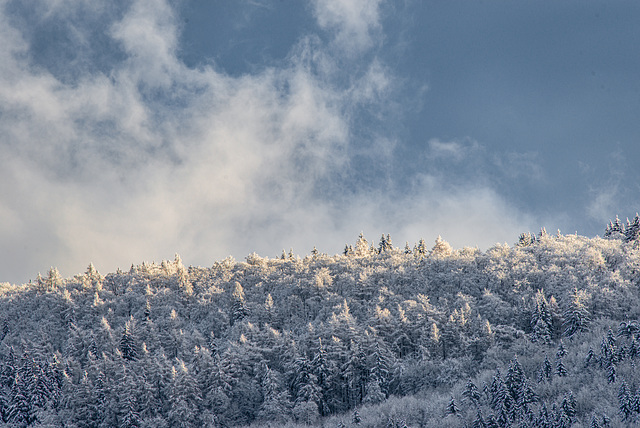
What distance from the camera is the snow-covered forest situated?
2830 inches

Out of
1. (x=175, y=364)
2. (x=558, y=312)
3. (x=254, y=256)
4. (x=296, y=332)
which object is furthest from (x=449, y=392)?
(x=254, y=256)

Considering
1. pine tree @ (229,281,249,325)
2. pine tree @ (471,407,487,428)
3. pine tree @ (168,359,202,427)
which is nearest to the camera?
pine tree @ (471,407,487,428)

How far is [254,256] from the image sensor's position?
500 feet

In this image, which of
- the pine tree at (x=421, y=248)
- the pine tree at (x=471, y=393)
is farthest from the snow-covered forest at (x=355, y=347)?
the pine tree at (x=421, y=248)

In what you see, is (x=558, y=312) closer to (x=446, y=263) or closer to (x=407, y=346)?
(x=407, y=346)

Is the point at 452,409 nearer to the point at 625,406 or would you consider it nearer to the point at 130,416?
the point at 625,406

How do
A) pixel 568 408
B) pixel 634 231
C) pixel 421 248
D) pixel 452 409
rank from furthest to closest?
pixel 421 248, pixel 634 231, pixel 452 409, pixel 568 408

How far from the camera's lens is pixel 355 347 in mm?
88812

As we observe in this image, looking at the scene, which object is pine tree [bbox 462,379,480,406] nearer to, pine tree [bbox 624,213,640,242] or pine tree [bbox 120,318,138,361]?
pine tree [bbox 120,318,138,361]

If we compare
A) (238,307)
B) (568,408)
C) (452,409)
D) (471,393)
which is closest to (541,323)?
(471,393)

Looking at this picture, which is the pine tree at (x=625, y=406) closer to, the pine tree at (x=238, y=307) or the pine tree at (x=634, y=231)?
the pine tree at (x=238, y=307)

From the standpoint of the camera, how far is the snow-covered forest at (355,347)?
71875 mm

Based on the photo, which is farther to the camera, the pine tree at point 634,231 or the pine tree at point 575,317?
the pine tree at point 634,231

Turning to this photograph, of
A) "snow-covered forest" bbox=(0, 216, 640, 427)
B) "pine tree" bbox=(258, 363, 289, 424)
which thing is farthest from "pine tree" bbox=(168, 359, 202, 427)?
"pine tree" bbox=(258, 363, 289, 424)
